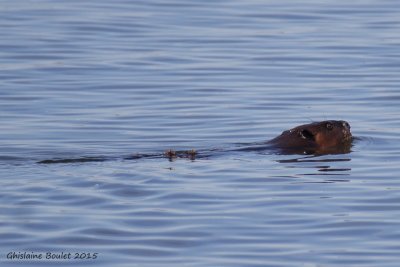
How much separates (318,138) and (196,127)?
4.97 feet

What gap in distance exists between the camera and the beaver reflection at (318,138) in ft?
44.2

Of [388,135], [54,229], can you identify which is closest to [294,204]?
[54,229]

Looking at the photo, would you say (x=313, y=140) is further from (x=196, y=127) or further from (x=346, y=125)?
(x=196, y=127)

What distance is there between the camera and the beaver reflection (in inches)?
531

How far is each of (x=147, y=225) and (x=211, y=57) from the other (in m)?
9.23

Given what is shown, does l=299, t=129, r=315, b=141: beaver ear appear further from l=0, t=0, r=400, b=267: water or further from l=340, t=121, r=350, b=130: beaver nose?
l=0, t=0, r=400, b=267: water

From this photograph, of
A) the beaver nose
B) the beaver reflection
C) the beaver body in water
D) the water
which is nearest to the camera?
the water

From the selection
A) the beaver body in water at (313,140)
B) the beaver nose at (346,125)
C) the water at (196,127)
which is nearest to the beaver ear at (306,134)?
the beaver body in water at (313,140)

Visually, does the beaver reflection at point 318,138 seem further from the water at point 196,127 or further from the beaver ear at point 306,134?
the water at point 196,127

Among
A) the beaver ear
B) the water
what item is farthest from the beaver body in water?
the water

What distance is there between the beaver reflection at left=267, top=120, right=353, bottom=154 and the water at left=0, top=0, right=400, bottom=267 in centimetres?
20

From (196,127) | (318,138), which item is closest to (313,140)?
(318,138)

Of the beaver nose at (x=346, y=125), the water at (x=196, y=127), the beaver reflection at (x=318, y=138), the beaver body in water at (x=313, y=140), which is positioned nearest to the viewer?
the water at (x=196, y=127)

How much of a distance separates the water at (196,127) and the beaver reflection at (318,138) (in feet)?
0.64
